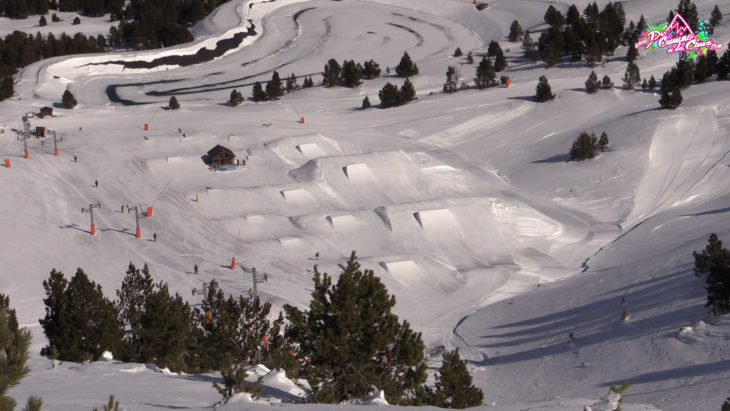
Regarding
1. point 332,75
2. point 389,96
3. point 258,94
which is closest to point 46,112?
point 258,94

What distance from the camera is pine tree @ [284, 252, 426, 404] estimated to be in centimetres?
1530

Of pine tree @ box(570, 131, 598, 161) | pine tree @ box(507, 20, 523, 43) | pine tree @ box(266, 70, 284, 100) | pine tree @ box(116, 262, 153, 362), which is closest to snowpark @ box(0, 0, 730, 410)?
pine tree @ box(570, 131, 598, 161)

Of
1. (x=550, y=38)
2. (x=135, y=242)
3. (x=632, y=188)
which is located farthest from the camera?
(x=550, y=38)

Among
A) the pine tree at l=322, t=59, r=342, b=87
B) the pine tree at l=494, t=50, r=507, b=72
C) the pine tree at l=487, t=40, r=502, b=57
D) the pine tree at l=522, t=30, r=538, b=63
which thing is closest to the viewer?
the pine tree at l=322, t=59, r=342, b=87

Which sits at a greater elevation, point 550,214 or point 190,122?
point 190,122

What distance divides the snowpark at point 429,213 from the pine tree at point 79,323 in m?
2.82

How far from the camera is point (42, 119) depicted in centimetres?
5116

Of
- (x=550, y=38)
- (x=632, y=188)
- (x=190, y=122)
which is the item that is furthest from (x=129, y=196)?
(x=550, y=38)

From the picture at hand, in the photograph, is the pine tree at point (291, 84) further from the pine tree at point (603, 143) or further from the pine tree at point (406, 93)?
the pine tree at point (603, 143)

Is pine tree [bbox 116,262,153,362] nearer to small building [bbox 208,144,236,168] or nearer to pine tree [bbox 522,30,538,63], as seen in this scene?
small building [bbox 208,144,236,168]

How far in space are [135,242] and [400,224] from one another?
1133 cm

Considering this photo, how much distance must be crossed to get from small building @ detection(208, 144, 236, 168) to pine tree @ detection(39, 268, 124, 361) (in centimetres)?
2260

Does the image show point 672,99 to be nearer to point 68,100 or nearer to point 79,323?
point 68,100

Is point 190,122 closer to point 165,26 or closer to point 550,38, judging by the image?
point 550,38
